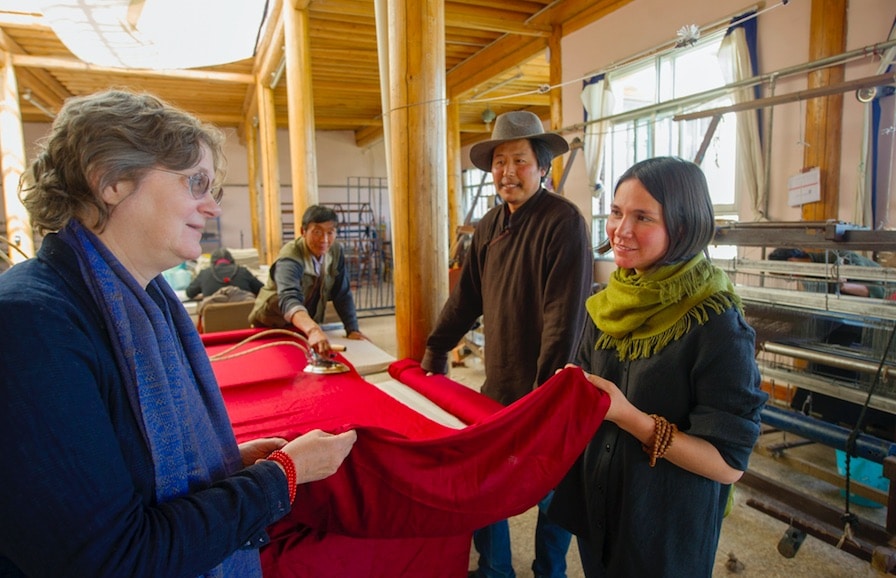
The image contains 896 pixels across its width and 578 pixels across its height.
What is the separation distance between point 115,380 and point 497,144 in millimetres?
1596

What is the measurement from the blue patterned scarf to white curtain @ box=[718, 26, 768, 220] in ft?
14.7

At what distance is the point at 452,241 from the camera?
784 centimetres

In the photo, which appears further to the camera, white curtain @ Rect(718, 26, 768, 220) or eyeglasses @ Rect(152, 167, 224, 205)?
white curtain @ Rect(718, 26, 768, 220)

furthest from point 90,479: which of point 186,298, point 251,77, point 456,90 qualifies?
point 251,77

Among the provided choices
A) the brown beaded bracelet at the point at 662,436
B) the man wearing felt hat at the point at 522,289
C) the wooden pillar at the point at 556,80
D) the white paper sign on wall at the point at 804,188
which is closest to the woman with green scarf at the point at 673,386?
the brown beaded bracelet at the point at 662,436

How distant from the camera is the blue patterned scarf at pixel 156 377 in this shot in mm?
753

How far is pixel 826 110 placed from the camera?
3682mm

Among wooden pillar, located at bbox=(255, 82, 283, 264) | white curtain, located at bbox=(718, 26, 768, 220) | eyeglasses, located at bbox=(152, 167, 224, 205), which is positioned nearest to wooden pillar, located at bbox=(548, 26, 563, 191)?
white curtain, located at bbox=(718, 26, 768, 220)

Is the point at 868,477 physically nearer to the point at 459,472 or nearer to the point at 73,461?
the point at 459,472

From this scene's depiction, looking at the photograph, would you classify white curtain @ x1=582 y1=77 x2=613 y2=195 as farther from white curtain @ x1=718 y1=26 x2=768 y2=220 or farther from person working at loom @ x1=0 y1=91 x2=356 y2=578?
person working at loom @ x1=0 y1=91 x2=356 y2=578

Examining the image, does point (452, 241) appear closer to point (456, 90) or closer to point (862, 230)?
point (456, 90)

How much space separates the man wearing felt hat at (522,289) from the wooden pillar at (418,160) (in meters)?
0.15

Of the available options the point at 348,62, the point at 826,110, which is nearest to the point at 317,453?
the point at 826,110

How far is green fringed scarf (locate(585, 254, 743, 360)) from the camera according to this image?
1150 millimetres
